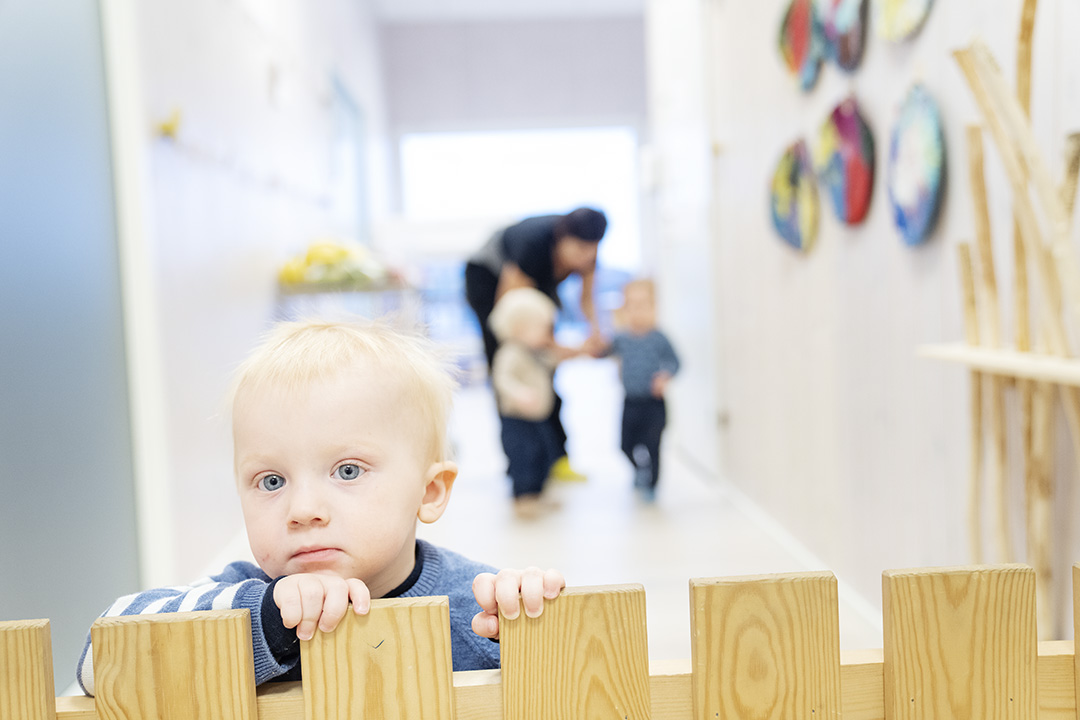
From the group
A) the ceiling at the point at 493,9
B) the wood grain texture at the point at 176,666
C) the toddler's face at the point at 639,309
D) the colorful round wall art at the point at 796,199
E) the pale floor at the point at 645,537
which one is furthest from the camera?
the ceiling at the point at 493,9

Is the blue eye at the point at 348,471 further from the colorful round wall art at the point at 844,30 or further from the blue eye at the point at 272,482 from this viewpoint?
the colorful round wall art at the point at 844,30

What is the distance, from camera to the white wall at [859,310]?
59.7 inches

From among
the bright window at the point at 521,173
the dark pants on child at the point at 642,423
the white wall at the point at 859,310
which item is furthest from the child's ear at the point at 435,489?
the bright window at the point at 521,173

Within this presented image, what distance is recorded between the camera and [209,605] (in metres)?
0.78

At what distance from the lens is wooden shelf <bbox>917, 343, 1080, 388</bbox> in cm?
115

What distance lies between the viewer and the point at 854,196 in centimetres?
205

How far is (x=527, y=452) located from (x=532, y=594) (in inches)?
108

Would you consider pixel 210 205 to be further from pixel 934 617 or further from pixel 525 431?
pixel 934 617

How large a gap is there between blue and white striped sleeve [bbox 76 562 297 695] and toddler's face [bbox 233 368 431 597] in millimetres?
46

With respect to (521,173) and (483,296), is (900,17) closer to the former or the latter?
(483,296)

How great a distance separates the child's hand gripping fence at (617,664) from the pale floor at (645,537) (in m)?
1.16

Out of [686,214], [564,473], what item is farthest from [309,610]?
[686,214]

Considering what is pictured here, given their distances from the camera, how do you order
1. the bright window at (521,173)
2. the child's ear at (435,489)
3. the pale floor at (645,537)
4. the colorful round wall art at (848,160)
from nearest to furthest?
1. the child's ear at (435,489)
2. the colorful round wall art at (848,160)
3. the pale floor at (645,537)
4. the bright window at (521,173)

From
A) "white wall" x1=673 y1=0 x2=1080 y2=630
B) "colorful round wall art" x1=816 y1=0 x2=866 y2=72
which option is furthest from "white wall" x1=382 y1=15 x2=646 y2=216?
"colorful round wall art" x1=816 y1=0 x2=866 y2=72
